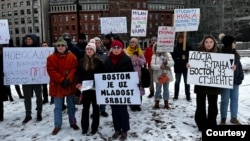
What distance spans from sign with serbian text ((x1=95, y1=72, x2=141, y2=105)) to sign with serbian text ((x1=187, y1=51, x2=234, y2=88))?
1.34m

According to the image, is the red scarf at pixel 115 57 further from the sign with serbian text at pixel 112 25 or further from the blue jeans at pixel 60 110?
the sign with serbian text at pixel 112 25

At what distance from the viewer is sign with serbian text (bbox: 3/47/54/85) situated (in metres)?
8.11

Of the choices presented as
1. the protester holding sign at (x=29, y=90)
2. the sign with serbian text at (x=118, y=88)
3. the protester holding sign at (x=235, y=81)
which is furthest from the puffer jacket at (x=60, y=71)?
the protester holding sign at (x=235, y=81)

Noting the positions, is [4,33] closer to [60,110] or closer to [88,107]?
[60,110]

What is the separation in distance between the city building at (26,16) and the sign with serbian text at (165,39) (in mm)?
82746

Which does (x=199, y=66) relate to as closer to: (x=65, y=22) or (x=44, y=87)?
(x=44, y=87)

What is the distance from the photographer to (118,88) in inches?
258

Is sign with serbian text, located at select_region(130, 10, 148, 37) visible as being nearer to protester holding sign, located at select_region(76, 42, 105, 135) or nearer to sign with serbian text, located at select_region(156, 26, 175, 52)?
sign with serbian text, located at select_region(156, 26, 175, 52)

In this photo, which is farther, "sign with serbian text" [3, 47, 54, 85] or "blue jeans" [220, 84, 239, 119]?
"sign with serbian text" [3, 47, 54, 85]

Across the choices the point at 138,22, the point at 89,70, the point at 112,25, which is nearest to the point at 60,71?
the point at 89,70

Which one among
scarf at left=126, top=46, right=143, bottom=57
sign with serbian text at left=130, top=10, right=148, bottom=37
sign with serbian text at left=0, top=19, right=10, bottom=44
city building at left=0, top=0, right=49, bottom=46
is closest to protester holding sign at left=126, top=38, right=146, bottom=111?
scarf at left=126, top=46, right=143, bottom=57

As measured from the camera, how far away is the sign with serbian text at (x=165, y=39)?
9188 mm

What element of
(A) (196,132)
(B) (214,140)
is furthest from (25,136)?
(B) (214,140)

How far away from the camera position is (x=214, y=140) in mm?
4438
